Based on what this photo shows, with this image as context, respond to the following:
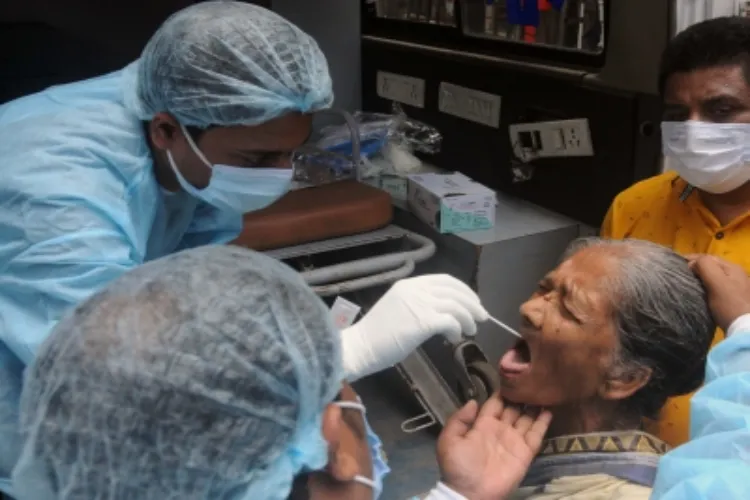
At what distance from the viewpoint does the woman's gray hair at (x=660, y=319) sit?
52.4 inches

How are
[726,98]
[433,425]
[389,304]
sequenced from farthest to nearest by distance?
[433,425] → [726,98] → [389,304]

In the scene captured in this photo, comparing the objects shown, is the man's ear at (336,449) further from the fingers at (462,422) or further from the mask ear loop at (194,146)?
the mask ear loop at (194,146)

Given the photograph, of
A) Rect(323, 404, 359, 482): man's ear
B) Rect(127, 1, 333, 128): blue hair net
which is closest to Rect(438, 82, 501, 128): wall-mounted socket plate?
Rect(127, 1, 333, 128): blue hair net

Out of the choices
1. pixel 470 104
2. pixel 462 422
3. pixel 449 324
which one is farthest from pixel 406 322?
pixel 470 104

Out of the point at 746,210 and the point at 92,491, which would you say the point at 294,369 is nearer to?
the point at 92,491

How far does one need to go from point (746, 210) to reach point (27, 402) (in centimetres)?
148

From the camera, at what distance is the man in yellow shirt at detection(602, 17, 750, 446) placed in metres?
1.63

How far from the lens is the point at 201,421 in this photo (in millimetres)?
750

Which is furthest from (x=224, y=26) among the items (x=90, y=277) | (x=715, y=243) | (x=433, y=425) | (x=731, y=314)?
(x=433, y=425)

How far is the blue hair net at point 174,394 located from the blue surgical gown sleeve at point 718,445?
1.52ft

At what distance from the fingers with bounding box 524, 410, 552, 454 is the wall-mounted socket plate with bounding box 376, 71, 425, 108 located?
5.62 feet

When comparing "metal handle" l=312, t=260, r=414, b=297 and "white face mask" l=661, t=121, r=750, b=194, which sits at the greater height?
"white face mask" l=661, t=121, r=750, b=194

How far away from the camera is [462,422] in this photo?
1.40m

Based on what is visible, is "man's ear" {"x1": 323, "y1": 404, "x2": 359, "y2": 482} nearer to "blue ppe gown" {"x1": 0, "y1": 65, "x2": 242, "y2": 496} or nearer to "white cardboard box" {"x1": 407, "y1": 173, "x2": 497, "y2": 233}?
"blue ppe gown" {"x1": 0, "y1": 65, "x2": 242, "y2": 496}
